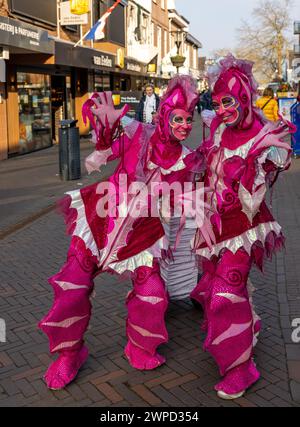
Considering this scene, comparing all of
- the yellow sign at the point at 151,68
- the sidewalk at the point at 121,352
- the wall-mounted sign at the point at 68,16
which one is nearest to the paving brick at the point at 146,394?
the sidewalk at the point at 121,352

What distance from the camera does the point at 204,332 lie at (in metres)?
4.32

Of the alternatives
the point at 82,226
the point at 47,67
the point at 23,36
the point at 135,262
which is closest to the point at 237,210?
the point at 135,262

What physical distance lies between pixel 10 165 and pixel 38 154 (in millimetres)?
2451

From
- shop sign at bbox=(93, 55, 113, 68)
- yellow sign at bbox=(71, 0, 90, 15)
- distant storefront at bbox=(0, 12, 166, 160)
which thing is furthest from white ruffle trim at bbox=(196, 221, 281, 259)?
shop sign at bbox=(93, 55, 113, 68)

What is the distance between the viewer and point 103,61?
19.4 m

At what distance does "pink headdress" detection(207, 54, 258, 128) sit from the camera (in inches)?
137

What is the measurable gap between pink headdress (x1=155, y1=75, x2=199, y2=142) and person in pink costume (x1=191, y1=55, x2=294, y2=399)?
0.15 metres

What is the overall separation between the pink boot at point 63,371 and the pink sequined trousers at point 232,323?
0.88 metres

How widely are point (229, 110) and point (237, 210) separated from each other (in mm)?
623

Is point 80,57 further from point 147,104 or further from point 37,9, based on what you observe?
point 147,104

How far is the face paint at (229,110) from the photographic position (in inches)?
136

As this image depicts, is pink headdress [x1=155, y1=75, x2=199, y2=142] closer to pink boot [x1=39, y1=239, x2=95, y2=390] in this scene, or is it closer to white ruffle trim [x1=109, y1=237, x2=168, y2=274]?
white ruffle trim [x1=109, y1=237, x2=168, y2=274]

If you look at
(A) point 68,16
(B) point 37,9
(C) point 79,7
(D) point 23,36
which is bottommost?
(D) point 23,36
